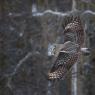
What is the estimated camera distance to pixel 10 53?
410cm

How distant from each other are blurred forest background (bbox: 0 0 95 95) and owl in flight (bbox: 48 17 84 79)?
202cm

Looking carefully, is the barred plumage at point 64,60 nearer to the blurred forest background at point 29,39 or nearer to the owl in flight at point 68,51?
the owl in flight at point 68,51

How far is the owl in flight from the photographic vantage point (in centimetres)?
147

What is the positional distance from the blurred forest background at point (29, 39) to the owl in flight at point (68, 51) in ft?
6.63

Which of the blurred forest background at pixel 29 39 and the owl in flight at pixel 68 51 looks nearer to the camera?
the owl in flight at pixel 68 51

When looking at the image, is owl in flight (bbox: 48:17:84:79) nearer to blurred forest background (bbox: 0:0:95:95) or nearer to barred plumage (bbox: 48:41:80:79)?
barred plumage (bbox: 48:41:80:79)

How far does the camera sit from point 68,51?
5.10ft

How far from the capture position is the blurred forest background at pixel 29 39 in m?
3.74

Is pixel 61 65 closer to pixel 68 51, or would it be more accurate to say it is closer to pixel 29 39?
pixel 68 51

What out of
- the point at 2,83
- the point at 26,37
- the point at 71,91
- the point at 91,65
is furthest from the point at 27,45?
the point at 71,91

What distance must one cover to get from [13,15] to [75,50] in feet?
8.46

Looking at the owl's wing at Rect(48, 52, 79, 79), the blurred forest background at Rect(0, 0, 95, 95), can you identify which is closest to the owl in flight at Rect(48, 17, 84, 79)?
the owl's wing at Rect(48, 52, 79, 79)

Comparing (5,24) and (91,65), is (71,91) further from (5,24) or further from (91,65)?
(5,24)

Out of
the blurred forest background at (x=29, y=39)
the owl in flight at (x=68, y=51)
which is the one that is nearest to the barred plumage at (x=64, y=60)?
the owl in flight at (x=68, y=51)
